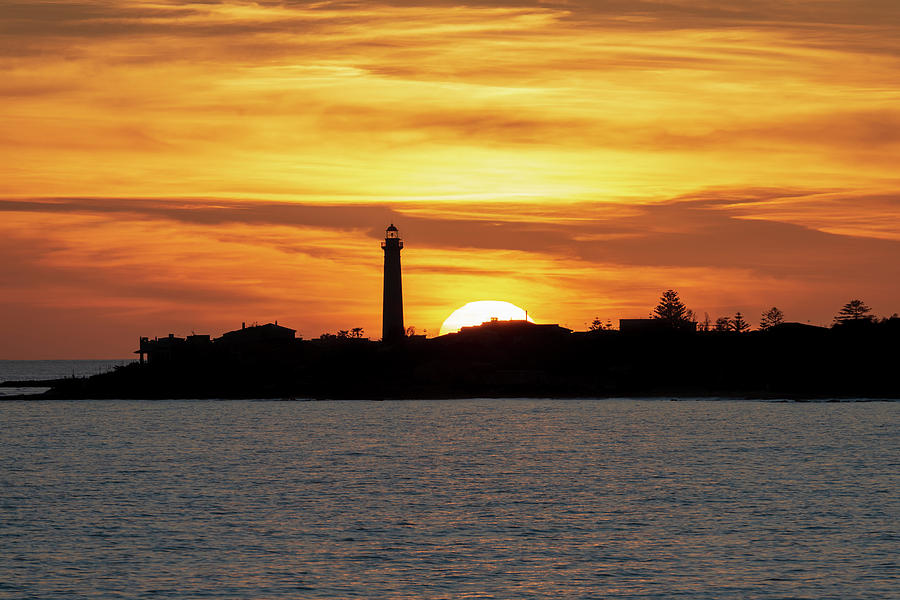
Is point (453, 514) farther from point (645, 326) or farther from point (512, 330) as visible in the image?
point (645, 326)

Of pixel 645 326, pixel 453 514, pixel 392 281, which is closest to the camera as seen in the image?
pixel 453 514

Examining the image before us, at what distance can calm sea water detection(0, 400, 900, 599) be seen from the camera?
122 ft

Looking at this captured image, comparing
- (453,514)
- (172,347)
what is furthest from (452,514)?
(172,347)

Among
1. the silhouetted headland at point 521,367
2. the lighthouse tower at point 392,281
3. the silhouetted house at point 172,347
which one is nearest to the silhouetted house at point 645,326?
the silhouetted headland at point 521,367

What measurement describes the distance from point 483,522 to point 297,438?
5578cm

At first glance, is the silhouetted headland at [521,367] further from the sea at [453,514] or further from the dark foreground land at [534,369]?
the sea at [453,514]

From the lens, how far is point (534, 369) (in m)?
172

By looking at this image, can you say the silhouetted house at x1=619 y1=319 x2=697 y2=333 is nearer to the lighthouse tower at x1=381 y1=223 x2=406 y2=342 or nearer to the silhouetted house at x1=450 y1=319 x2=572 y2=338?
the silhouetted house at x1=450 y1=319 x2=572 y2=338

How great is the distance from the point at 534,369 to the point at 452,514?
119912 millimetres

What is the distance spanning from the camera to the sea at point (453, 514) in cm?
3722

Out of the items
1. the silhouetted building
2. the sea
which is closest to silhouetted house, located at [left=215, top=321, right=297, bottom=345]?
the silhouetted building

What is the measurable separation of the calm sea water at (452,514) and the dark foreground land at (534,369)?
58849mm

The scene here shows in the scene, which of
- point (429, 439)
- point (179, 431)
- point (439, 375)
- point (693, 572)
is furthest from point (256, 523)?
point (439, 375)

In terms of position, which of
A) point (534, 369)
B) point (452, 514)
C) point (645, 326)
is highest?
point (645, 326)
